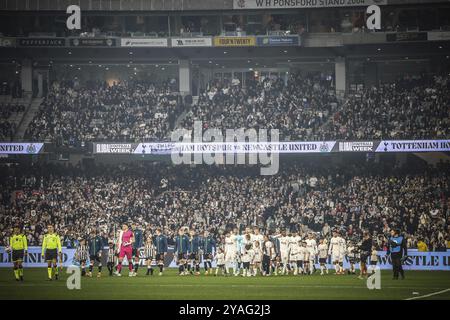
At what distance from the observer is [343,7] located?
186 ft

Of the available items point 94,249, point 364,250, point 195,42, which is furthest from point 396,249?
point 195,42

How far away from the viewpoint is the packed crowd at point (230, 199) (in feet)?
148

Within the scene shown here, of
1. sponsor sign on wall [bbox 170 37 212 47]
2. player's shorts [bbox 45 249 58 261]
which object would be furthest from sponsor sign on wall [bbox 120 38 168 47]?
player's shorts [bbox 45 249 58 261]

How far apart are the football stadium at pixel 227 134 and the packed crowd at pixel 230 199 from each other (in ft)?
0.42

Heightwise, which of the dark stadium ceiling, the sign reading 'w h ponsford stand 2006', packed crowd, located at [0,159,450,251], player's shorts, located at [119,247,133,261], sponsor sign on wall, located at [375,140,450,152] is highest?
the sign reading 'w h ponsford stand 2006'

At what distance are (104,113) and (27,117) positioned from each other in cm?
531

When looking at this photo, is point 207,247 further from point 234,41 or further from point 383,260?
point 234,41

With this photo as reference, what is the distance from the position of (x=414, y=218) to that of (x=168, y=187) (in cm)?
1565

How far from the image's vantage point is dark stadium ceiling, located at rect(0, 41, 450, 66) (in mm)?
58500

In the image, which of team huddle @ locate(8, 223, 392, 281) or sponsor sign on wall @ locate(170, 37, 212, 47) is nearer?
team huddle @ locate(8, 223, 392, 281)

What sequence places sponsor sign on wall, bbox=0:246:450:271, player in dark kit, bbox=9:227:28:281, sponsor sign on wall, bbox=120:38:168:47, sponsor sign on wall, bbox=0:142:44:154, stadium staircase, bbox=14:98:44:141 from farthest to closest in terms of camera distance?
sponsor sign on wall, bbox=120:38:168:47
stadium staircase, bbox=14:98:44:141
sponsor sign on wall, bbox=0:142:44:154
sponsor sign on wall, bbox=0:246:450:271
player in dark kit, bbox=9:227:28:281

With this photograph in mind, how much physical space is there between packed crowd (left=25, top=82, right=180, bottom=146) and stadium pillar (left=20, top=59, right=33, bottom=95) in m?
2.28

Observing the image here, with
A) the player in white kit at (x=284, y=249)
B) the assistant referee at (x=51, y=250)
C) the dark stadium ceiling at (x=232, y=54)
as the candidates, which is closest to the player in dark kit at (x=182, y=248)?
the player in white kit at (x=284, y=249)

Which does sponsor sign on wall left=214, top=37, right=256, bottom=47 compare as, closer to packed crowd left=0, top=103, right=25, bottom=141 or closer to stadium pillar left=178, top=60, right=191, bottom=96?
stadium pillar left=178, top=60, right=191, bottom=96
